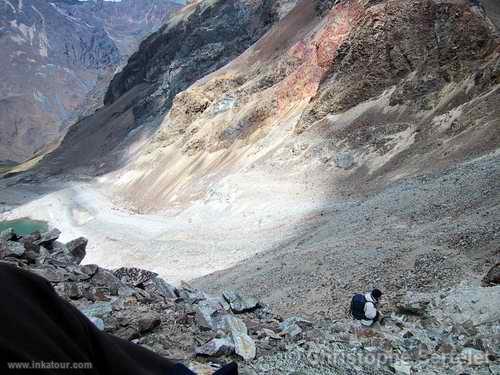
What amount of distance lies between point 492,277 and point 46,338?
7.67 meters

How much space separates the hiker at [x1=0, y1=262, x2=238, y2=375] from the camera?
5.58ft

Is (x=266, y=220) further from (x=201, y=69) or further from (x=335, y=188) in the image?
(x=201, y=69)

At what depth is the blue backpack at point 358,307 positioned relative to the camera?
8211mm

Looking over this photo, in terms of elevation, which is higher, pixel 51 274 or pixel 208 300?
pixel 51 274

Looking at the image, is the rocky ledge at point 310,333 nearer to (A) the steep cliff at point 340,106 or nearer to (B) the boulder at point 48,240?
(B) the boulder at point 48,240

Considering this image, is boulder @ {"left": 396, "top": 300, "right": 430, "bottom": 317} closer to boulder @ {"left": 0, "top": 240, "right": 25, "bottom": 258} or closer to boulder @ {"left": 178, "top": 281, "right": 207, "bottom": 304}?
boulder @ {"left": 178, "top": 281, "right": 207, "bottom": 304}

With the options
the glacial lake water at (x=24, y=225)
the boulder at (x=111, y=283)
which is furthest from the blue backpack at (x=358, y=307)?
the glacial lake water at (x=24, y=225)

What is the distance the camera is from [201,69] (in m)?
70.7

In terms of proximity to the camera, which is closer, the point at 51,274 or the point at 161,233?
the point at 51,274

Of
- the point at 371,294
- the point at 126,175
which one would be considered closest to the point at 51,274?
the point at 371,294

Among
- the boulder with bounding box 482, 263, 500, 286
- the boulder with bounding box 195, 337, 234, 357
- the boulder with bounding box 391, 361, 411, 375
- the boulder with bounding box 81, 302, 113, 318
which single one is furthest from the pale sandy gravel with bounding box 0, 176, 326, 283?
the boulder with bounding box 391, 361, 411, 375

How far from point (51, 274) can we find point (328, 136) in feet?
65.3

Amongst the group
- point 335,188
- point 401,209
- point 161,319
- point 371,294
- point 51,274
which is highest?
point 51,274

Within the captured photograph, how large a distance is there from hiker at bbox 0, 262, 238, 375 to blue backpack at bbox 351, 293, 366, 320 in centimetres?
632
